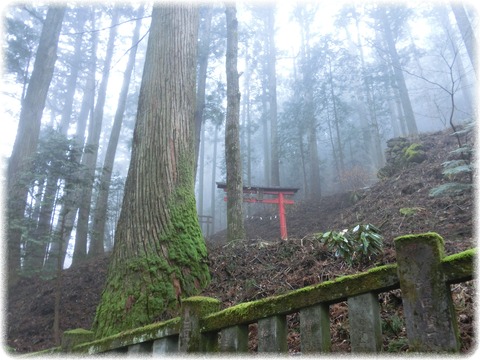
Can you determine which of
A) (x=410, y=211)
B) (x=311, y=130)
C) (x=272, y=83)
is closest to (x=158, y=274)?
(x=410, y=211)

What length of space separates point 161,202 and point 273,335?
2.78 metres

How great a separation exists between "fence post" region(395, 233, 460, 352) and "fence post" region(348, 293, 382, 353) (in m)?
0.14

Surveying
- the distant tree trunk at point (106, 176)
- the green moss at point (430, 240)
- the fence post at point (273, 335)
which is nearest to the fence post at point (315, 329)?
the fence post at point (273, 335)

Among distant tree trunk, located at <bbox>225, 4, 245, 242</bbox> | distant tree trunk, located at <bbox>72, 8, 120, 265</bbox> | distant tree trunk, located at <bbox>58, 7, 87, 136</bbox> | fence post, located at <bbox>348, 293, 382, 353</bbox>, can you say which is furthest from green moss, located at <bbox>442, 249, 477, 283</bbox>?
distant tree trunk, located at <bbox>58, 7, 87, 136</bbox>

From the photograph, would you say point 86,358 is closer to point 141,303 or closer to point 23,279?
point 141,303

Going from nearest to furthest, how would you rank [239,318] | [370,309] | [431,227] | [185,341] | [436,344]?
[436,344] < [370,309] < [239,318] < [185,341] < [431,227]

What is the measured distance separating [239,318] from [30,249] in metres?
8.82

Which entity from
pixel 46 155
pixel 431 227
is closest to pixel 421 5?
pixel 431 227

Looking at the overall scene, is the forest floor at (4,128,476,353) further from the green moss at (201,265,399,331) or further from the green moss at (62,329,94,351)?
the green moss at (62,329,94,351)

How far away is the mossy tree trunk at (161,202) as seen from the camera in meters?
3.91

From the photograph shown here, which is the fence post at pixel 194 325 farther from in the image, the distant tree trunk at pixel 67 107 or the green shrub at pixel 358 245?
the distant tree trunk at pixel 67 107

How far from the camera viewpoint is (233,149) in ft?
27.2

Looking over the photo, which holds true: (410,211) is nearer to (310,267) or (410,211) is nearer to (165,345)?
(310,267)

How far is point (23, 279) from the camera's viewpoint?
995 centimetres
